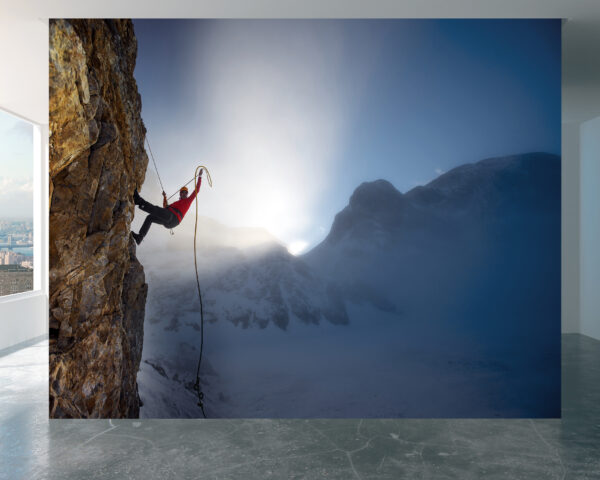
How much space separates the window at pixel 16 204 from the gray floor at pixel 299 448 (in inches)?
122

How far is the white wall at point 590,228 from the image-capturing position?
621 cm

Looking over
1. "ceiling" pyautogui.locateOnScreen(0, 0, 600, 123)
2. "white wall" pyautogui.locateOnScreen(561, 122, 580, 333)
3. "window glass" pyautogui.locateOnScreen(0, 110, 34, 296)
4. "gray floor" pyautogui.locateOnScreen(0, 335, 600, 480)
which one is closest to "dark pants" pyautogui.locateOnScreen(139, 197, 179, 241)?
"ceiling" pyautogui.locateOnScreen(0, 0, 600, 123)

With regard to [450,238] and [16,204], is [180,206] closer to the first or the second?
[450,238]

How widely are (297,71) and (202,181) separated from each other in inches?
39.2

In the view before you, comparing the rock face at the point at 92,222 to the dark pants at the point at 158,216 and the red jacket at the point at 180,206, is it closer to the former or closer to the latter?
the dark pants at the point at 158,216

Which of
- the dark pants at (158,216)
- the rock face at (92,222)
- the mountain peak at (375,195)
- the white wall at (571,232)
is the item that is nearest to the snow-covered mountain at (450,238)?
the mountain peak at (375,195)

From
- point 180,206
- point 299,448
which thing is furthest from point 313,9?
point 299,448

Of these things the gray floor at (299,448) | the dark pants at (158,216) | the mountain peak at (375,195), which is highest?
the mountain peak at (375,195)

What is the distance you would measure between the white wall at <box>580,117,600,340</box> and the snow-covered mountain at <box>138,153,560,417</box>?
11.2ft

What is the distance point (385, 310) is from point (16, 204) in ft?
17.4

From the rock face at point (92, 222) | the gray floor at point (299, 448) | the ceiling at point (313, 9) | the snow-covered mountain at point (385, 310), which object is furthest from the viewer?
the snow-covered mountain at point (385, 310)

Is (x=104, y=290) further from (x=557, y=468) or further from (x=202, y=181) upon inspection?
(x=557, y=468)

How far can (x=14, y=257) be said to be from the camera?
640cm

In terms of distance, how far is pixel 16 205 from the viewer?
21.2 ft
